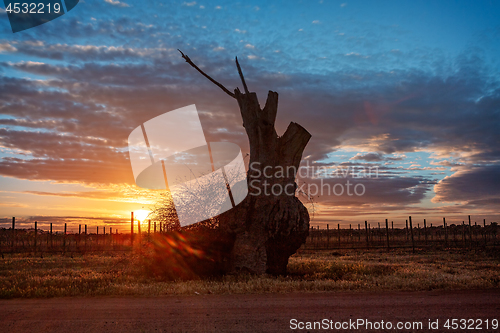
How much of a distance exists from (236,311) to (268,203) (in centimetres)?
598

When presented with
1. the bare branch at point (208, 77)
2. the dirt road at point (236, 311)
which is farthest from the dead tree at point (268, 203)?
the dirt road at point (236, 311)

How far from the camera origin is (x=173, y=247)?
13.8 meters

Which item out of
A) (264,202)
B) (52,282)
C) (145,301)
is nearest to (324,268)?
(264,202)

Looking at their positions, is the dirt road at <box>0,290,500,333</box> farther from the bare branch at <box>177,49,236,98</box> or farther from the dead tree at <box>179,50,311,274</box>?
the bare branch at <box>177,49,236,98</box>

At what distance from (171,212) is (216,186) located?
204cm

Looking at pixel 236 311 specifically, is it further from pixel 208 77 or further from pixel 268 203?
pixel 208 77

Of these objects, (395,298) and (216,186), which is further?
(216,186)

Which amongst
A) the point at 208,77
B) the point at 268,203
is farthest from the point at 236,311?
the point at 208,77

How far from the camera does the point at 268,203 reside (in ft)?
43.1

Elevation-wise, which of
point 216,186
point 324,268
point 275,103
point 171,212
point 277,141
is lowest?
point 324,268

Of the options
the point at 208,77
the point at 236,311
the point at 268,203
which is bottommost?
the point at 236,311

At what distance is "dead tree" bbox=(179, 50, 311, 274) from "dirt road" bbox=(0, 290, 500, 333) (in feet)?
13.0

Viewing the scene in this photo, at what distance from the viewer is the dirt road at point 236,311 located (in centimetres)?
655

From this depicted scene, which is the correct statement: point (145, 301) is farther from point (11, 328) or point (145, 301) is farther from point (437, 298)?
point (437, 298)
